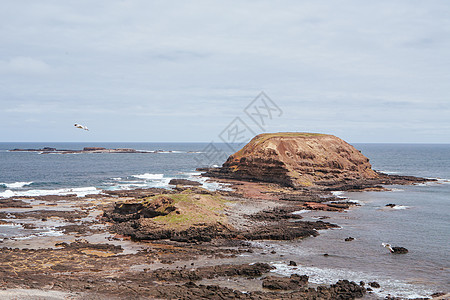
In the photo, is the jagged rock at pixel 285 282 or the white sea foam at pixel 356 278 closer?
the white sea foam at pixel 356 278

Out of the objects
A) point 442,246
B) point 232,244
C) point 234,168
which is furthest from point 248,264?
point 234,168

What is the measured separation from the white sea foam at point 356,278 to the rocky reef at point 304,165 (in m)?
44.4

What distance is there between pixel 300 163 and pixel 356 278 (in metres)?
54.5

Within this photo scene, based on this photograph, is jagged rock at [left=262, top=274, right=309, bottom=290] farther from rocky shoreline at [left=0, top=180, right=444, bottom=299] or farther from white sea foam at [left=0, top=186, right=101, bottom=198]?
white sea foam at [left=0, top=186, right=101, bottom=198]

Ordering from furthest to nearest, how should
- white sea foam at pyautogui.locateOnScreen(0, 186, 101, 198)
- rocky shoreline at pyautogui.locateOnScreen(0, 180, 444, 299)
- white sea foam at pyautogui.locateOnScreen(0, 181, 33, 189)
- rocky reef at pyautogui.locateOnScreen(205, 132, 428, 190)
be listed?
rocky reef at pyautogui.locateOnScreen(205, 132, 428, 190) → white sea foam at pyautogui.locateOnScreen(0, 181, 33, 189) → white sea foam at pyautogui.locateOnScreen(0, 186, 101, 198) → rocky shoreline at pyautogui.locateOnScreen(0, 180, 444, 299)

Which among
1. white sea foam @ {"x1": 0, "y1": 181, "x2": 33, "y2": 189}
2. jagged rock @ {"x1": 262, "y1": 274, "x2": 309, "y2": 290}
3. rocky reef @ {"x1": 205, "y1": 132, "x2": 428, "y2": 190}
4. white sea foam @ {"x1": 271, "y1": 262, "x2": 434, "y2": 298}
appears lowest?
white sea foam @ {"x1": 271, "y1": 262, "x2": 434, "y2": 298}

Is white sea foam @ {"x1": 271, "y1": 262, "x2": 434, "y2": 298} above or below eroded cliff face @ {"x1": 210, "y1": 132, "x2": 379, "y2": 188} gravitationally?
below

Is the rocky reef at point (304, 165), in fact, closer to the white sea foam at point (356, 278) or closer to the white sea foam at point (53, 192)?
the white sea foam at point (53, 192)

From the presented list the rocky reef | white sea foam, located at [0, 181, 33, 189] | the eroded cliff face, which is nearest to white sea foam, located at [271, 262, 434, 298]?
the rocky reef

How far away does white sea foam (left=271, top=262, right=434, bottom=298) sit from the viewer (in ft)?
76.2

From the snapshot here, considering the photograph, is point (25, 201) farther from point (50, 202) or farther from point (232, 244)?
point (232, 244)

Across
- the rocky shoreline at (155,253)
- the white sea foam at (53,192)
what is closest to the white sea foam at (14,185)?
the white sea foam at (53,192)

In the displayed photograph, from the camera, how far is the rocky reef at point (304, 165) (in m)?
75.7

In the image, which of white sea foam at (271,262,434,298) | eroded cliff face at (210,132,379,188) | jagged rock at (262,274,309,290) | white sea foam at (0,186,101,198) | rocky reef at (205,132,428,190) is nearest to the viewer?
white sea foam at (271,262,434,298)
